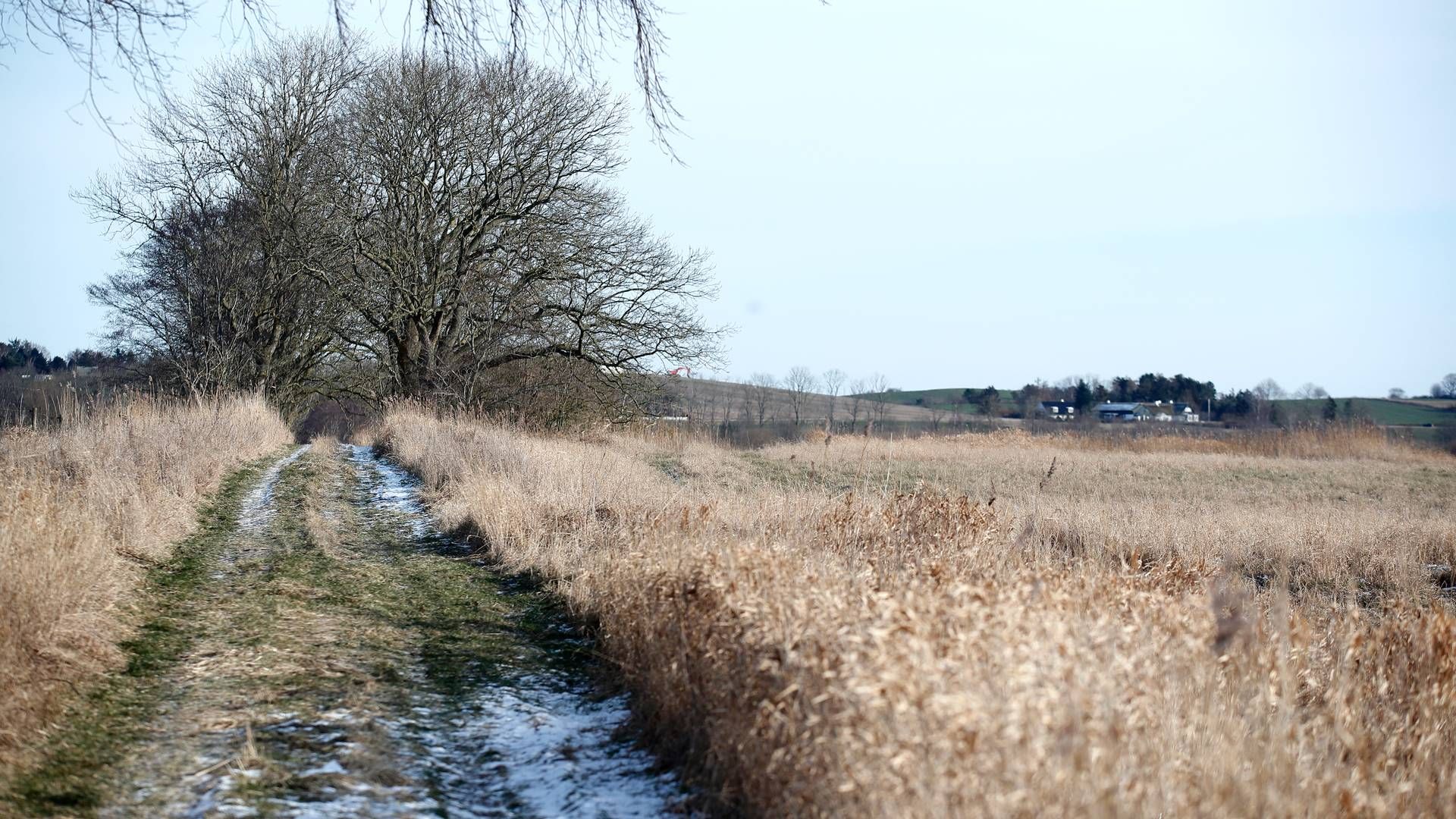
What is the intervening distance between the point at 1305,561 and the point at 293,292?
23564 millimetres

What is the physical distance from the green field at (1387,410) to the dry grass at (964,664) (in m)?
72.9

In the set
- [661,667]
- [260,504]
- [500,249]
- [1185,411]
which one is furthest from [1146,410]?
[661,667]

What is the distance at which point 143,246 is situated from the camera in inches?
972

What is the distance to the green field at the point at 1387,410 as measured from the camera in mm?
74062

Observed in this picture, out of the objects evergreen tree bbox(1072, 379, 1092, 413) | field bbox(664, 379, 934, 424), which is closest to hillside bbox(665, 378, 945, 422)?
field bbox(664, 379, 934, 424)

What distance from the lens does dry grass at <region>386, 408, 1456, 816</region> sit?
9.21 ft

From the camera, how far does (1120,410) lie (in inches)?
3762

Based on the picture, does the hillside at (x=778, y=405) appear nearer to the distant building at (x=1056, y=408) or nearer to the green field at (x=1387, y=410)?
the distant building at (x=1056, y=408)

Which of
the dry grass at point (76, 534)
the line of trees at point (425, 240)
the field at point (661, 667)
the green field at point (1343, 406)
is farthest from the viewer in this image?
the green field at point (1343, 406)

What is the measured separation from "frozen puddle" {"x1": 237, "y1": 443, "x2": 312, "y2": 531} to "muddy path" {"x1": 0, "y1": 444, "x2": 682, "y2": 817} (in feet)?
4.80

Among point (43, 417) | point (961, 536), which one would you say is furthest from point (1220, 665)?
point (43, 417)

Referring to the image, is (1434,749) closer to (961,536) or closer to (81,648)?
(961,536)

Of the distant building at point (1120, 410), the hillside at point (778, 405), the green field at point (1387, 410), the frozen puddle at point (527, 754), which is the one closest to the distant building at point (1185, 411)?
the distant building at point (1120, 410)

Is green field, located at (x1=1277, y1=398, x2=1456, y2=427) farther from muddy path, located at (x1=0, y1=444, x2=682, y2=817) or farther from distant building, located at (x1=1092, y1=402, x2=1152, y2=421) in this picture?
muddy path, located at (x1=0, y1=444, x2=682, y2=817)
